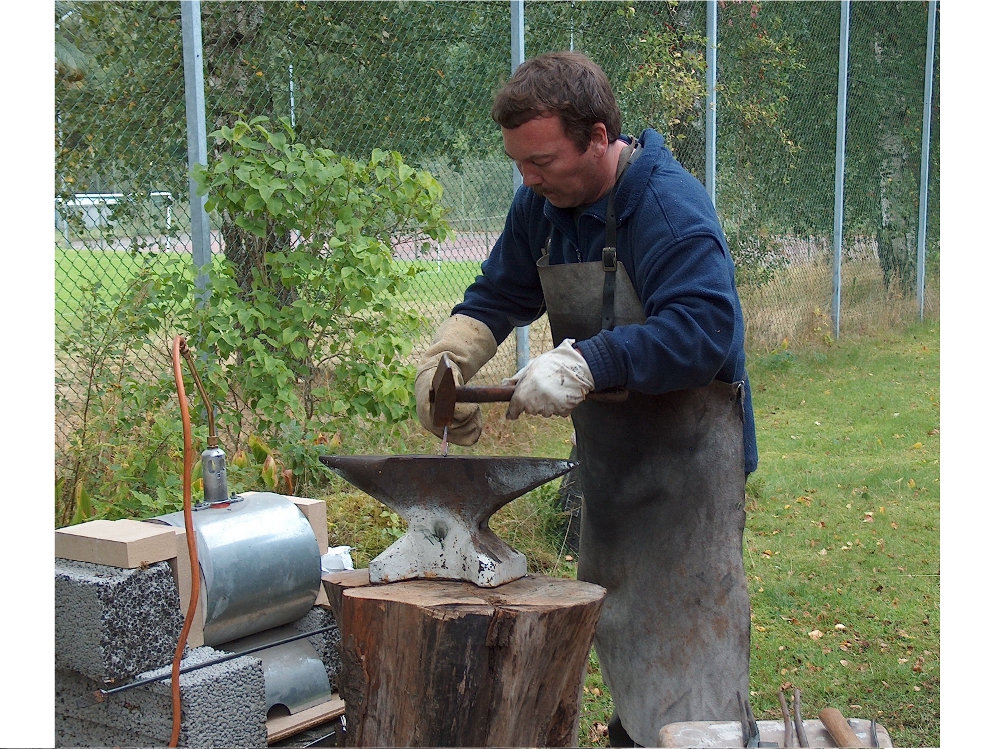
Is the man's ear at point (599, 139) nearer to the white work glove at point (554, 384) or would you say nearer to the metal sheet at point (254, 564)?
the white work glove at point (554, 384)

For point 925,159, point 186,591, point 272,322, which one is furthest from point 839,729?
point 925,159

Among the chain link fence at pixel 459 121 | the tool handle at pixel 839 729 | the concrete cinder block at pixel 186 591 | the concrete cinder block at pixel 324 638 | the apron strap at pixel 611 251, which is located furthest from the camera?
the chain link fence at pixel 459 121

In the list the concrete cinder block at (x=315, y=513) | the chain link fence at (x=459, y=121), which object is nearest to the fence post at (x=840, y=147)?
the chain link fence at (x=459, y=121)

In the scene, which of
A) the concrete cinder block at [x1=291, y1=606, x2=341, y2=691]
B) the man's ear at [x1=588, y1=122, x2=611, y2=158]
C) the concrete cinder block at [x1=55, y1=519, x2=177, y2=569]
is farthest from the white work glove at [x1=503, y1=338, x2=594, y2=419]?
the concrete cinder block at [x1=291, y1=606, x2=341, y2=691]

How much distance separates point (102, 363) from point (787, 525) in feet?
12.6

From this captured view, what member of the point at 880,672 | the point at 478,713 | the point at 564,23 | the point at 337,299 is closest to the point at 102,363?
the point at 337,299

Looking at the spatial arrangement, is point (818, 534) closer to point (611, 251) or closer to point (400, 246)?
point (400, 246)

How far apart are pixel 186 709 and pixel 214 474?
0.71 m

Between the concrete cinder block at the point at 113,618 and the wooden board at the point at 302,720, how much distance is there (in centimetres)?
47

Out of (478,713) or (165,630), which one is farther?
(165,630)

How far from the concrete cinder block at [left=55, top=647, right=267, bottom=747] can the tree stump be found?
37 centimetres

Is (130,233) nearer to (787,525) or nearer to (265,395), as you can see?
(265,395)

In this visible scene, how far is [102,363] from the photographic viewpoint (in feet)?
14.0

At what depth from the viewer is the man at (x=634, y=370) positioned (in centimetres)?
246
